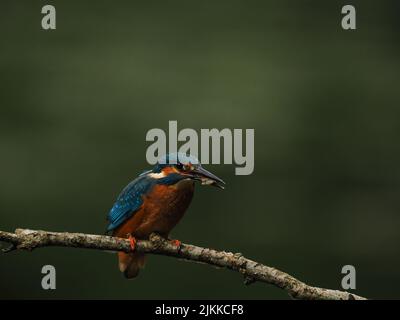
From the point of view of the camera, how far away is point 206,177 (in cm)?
308

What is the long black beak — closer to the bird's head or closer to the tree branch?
the bird's head

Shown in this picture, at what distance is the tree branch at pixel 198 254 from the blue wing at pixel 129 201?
1.09 ft

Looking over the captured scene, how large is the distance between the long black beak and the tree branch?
0.81ft

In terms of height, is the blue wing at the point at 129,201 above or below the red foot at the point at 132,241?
above

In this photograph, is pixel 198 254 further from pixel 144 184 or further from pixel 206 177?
pixel 144 184

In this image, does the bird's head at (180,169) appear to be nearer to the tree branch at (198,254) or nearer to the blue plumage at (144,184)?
the blue plumage at (144,184)

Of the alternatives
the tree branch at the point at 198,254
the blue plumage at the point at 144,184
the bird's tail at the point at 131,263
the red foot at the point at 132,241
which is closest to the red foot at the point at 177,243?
the tree branch at the point at 198,254

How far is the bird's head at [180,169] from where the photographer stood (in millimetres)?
3117

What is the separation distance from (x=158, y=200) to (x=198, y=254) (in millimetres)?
400

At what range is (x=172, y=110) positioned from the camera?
32.3 ft

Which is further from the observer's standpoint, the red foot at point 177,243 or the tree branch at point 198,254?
the red foot at point 177,243

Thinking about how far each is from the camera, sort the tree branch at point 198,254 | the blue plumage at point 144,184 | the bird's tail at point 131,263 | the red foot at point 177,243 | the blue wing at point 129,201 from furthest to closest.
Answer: the bird's tail at point 131,263, the blue wing at point 129,201, the blue plumage at point 144,184, the red foot at point 177,243, the tree branch at point 198,254

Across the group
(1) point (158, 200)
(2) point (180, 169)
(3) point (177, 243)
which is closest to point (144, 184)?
(1) point (158, 200)

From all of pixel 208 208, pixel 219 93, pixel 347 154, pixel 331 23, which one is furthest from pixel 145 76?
pixel 331 23
